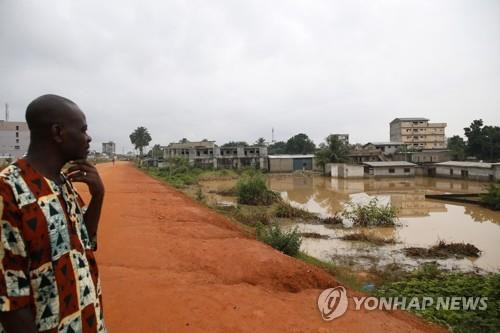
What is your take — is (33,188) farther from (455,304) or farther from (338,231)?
(338,231)

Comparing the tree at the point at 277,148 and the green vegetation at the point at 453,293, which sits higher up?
the tree at the point at 277,148

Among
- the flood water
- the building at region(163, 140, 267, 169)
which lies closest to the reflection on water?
the flood water

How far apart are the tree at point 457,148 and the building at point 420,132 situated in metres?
13.4

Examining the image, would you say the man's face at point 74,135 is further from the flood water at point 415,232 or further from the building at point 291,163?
the building at point 291,163

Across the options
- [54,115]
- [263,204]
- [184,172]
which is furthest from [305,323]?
[184,172]

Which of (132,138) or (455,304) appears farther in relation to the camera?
(132,138)

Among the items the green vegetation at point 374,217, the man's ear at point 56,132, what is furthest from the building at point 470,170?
the man's ear at point 56,132

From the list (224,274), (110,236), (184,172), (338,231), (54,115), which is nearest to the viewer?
(54,115)

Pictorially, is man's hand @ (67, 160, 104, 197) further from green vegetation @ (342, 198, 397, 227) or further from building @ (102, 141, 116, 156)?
building @ (102, 141, 116, 156)

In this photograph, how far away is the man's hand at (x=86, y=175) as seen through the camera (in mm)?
1854

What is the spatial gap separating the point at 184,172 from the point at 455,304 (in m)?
42.4

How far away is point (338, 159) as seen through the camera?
47.4 metres

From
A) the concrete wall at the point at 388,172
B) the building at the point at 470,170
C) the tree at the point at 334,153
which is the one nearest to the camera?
the building at the point at 470,170

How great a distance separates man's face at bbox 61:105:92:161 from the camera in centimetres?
162
